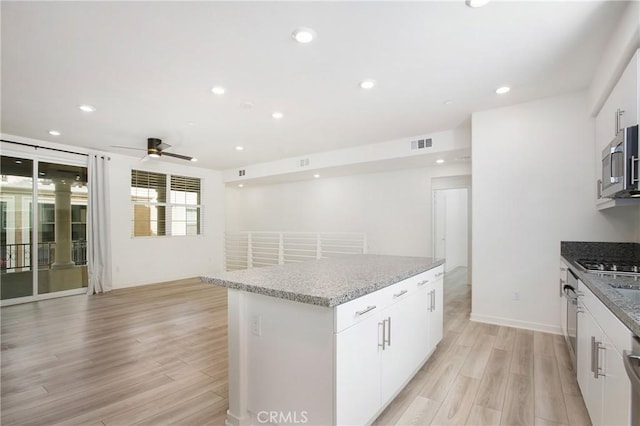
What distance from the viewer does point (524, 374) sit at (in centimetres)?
253

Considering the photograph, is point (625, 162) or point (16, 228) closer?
point (625, 162)

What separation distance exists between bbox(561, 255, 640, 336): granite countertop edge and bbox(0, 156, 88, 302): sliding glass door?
7.09 m

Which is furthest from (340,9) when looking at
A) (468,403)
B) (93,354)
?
(93,354)

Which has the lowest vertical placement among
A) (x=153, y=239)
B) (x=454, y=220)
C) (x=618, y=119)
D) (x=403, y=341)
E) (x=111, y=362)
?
(x=111, y=362)

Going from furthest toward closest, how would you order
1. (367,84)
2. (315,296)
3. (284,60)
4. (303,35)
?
(367,84), (284,60), (303,35), (315,296)

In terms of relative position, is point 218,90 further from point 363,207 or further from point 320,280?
point 363,207

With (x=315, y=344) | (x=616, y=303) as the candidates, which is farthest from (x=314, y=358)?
(x=616, y=303)

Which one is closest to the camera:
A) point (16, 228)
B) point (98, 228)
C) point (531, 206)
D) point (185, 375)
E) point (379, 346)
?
point (379, 346)

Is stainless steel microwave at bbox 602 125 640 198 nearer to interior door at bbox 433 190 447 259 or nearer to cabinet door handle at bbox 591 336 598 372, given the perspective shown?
cabinet door handle at bbox 591 336 598 372

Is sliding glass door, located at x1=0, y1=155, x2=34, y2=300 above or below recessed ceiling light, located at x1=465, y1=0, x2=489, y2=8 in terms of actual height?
Result: below

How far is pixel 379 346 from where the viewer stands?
1878 millimetres

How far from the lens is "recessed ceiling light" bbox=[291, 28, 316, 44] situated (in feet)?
7.43

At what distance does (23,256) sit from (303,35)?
19.0ft

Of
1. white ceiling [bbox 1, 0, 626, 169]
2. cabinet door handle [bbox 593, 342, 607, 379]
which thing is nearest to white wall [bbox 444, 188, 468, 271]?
white ceiling [bbox 1, 0, 626, 169]
